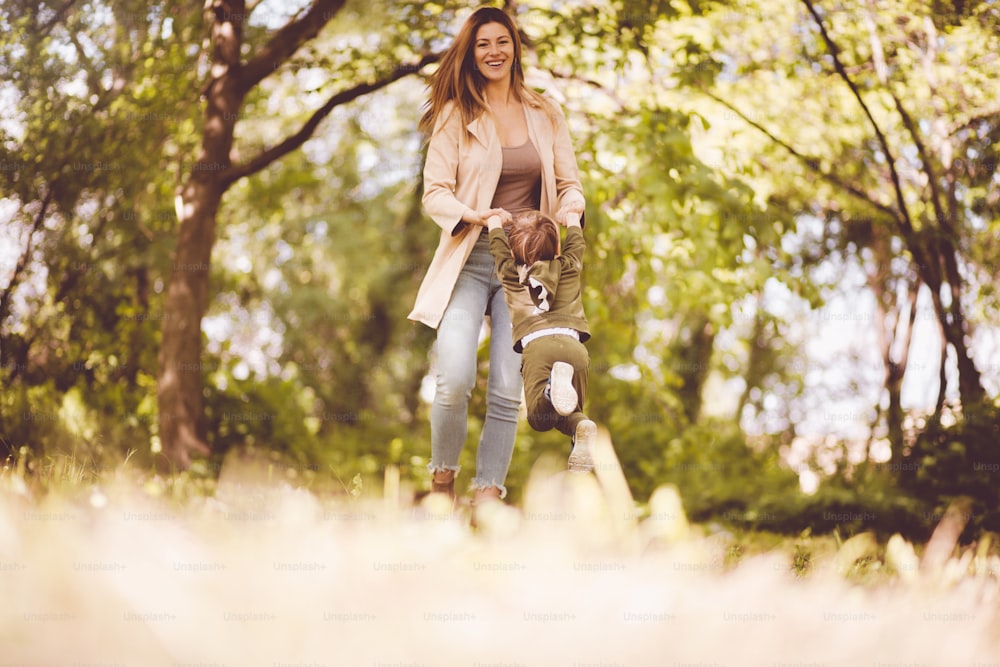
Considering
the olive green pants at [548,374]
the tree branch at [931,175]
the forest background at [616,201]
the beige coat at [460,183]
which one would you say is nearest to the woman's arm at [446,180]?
the beige coat at [460,183]

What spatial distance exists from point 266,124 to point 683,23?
4.97 m

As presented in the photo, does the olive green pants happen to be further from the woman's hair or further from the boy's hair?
the woman's hair

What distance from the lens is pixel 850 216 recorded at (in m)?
8.06

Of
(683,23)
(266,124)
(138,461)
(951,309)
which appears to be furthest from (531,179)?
(266,124)

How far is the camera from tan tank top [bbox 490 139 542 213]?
11.4 feet

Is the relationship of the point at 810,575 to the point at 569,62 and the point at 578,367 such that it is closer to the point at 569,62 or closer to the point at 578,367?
the point at 578,367

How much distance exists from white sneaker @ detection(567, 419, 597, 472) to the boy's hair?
65cm

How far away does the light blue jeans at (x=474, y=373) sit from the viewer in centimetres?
335

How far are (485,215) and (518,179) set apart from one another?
1.19 feet

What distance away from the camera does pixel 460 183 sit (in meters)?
3.48

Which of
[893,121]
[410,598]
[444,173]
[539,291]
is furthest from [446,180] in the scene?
[893,121]

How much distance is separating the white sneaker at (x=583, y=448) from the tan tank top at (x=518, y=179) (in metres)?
1.07

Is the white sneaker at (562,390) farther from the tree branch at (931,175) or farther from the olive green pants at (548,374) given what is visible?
the tree branch at (931,175)

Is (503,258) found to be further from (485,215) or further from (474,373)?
(474,373)
